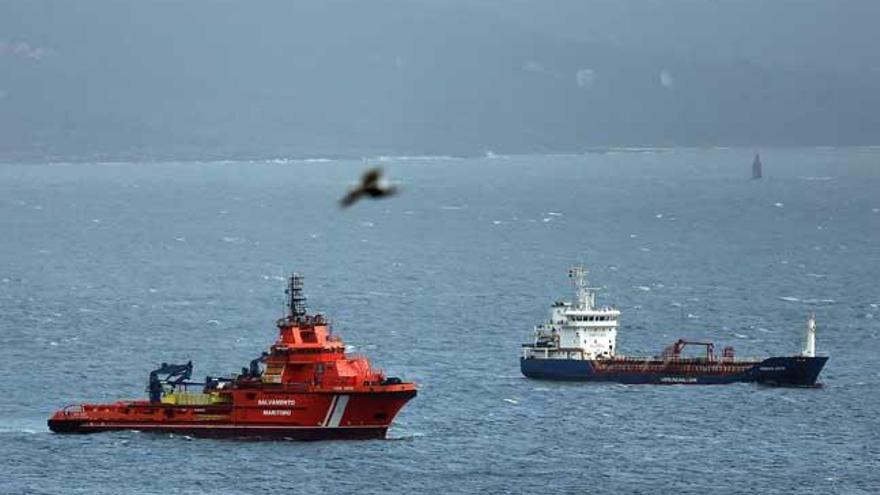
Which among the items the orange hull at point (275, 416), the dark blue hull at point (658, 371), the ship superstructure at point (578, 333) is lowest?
the orange hull at point (275, 416)

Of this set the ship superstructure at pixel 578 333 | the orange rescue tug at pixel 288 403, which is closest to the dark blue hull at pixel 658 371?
the ship superstructure at pixel 578 333

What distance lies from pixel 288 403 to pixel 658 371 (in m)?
27.6

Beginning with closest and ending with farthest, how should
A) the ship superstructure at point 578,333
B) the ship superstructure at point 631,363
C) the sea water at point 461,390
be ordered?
the sea water at point 461,390 → the ship superstructure at point 631,363 → the ship superstructure at point 578,333

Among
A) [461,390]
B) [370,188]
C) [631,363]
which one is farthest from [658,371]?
[370,188]

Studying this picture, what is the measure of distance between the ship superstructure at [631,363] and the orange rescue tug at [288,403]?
23.0 metres

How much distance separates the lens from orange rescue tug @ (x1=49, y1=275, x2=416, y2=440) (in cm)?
11162

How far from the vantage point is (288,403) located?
11181 cm

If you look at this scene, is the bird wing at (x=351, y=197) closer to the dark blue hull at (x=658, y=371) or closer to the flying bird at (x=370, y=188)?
the flying bird at (x=370, y=188)

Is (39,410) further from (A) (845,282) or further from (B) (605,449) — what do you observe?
(A) (845,282)

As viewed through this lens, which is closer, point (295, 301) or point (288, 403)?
point (288, 403)

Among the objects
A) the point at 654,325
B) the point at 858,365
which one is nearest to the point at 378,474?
the point at 858,365

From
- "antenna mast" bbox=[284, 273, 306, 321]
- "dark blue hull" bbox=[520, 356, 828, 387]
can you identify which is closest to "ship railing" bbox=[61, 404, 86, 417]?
"antenna mast" bbox=[284, 273, 306, 321]

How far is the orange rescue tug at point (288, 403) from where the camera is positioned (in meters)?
112

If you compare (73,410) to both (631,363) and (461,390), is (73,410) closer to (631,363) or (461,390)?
(461,390)
